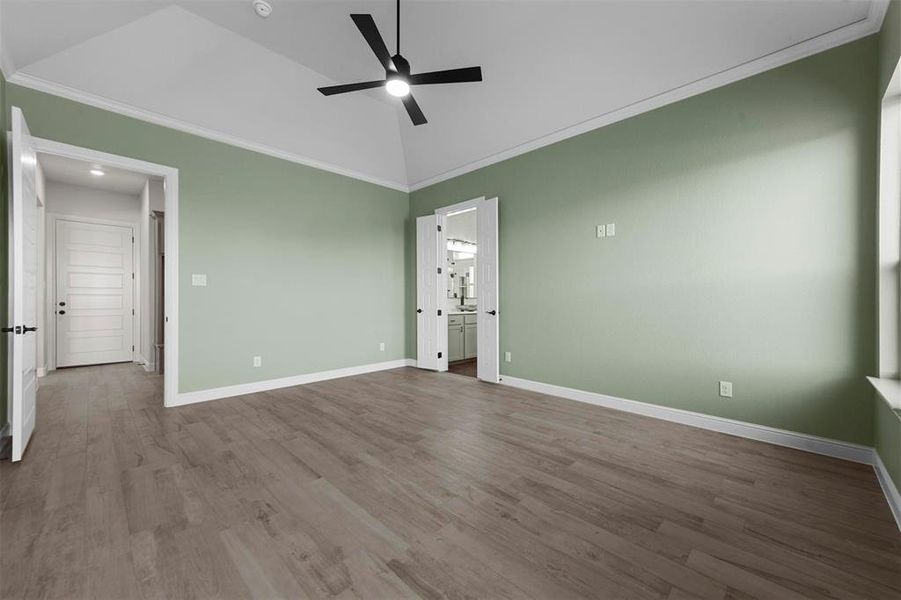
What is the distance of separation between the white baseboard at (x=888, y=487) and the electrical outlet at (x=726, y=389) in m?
0.79

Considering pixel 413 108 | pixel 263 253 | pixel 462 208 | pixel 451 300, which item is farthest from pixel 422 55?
pixel 451 300

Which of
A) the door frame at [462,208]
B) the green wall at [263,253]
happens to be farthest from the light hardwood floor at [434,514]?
the door frame at [462,208]

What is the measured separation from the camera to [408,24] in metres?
3.35

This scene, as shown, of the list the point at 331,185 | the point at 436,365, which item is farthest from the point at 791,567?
the point at 331,185

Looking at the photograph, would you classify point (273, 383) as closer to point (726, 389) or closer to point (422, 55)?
point (422, 55)

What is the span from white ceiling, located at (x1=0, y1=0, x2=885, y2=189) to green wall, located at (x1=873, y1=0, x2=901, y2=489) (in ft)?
0.79

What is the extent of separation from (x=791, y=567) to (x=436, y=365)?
417 centimetres

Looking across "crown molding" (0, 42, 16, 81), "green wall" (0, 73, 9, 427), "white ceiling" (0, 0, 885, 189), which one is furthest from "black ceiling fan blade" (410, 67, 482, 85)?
"green wall" (0, 73, 9, 427)

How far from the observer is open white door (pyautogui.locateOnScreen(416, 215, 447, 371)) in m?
5.29

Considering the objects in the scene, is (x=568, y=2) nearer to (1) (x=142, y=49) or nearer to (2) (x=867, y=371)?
(2) (x=867, y=371)

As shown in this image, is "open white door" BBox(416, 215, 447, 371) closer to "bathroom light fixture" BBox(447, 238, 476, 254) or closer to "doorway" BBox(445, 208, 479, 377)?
"doorway" BBox(445, 208, 479, 377)

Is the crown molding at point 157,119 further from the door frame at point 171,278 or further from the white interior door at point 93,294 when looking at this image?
the white interior door at point 93,294

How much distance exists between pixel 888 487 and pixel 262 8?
18.0 ft

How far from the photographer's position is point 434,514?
1764 millimetres
